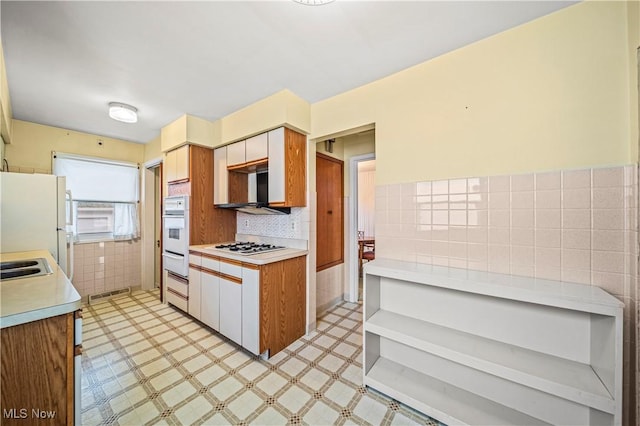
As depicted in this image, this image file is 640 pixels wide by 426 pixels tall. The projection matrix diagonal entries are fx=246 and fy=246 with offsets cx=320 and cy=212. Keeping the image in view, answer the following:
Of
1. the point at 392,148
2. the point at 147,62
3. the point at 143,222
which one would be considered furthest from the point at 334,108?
the point at 143,222

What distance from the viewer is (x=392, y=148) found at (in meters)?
2.01

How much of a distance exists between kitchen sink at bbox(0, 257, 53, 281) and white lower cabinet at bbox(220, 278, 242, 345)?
1194 millimetres

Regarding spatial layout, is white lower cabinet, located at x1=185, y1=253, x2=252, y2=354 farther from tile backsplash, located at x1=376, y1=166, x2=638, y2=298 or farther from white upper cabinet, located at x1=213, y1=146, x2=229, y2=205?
tile backsplash, located at x1=376, y1=166, x2=638, y2=298

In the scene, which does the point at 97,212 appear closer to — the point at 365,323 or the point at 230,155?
the point at 230,155

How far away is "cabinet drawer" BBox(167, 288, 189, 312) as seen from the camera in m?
2.90

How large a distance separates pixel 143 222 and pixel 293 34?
3686 mm

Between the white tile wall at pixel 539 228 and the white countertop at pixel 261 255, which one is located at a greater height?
the white tile wall at pixel 539 228

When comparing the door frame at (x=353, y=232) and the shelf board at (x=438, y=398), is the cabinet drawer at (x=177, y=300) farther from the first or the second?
the shelf board at (x=438, y=398)

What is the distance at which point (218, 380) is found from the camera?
185 cm

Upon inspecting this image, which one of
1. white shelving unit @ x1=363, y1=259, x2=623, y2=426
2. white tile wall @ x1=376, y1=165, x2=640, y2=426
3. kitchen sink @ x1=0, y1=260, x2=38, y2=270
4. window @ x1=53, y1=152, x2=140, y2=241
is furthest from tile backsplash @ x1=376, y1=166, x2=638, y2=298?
window @ x1=53, y1=152, x2=140, y2=241

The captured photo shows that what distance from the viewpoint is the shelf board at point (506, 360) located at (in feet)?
3.63

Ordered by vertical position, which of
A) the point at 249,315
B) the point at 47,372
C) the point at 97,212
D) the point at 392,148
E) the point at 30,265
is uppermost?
the point at 392,148

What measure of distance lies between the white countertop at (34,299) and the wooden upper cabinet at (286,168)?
5.20 feet

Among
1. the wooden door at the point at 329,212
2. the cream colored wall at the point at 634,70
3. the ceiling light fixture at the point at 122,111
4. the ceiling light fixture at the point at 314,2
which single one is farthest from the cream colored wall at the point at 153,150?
the cream colored wall at the point at 634,70
